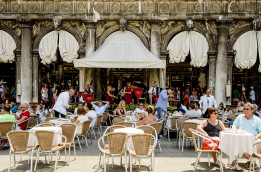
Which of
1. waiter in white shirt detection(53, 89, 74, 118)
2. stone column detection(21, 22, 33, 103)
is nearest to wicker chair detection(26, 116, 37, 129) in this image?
waiter in white shirt detection(53, 89, 74, 118)

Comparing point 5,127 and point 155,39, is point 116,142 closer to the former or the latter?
point 5,127

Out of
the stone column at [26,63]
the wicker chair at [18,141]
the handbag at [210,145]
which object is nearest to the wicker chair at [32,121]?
the wicker chair at [18,141]

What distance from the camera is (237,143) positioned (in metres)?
5.61

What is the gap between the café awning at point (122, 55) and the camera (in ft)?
40.4

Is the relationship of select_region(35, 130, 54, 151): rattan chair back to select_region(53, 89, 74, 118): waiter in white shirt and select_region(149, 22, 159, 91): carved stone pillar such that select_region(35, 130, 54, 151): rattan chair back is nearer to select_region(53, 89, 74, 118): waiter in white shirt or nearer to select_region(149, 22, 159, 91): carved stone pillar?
select_region(53, 89, 74, 118): waiter in white shirt

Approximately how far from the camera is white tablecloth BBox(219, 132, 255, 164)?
5578mm

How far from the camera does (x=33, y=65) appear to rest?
48.1 ft

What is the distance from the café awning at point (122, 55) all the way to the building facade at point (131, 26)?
509mm

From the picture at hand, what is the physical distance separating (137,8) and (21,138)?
9889 millimetres

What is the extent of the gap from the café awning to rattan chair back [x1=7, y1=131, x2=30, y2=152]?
22.3 ft

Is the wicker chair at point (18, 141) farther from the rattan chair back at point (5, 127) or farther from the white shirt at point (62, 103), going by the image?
the white shirt at point (62, 103)

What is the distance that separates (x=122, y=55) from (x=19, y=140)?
7.86 metres

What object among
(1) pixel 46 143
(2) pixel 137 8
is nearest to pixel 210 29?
(2) pixel 137 8

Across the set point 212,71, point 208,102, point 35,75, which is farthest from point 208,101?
point 35,75
